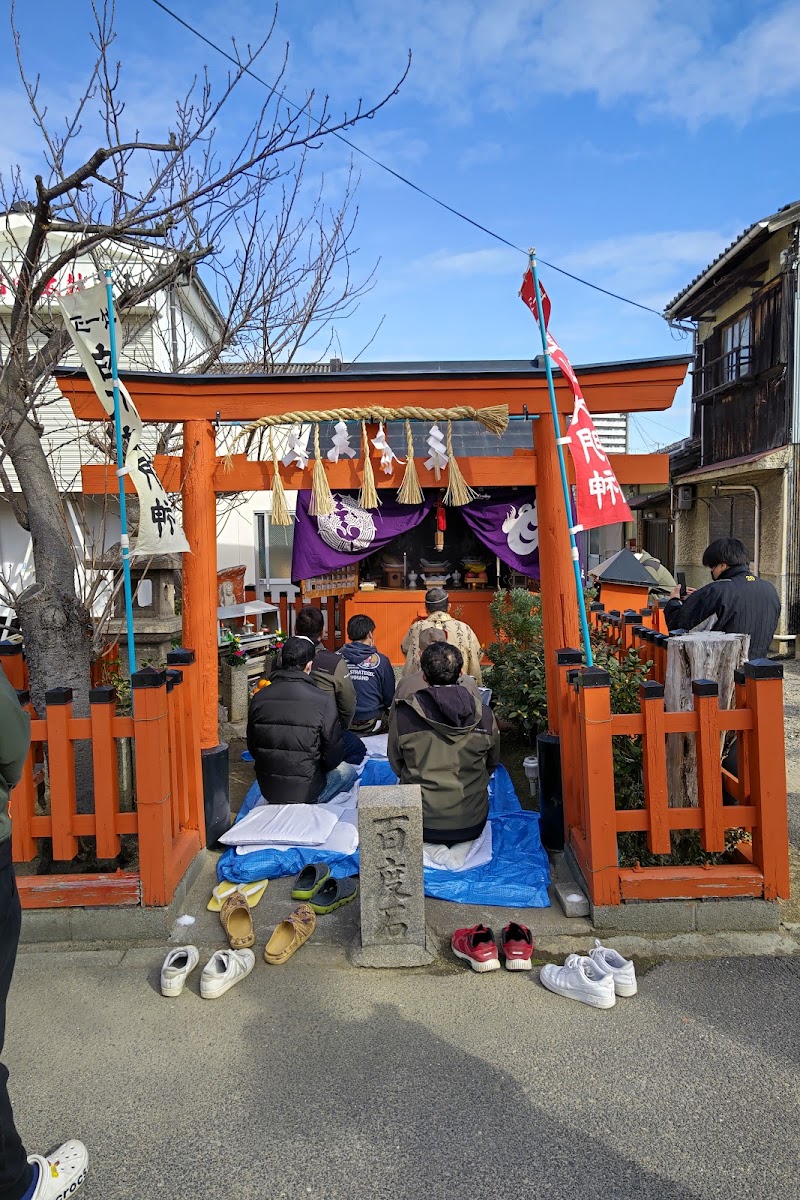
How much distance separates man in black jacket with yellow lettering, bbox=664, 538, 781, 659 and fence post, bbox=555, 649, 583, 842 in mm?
1366

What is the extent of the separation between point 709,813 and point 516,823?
1748mm

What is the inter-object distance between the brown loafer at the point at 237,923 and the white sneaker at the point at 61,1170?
1.34 m

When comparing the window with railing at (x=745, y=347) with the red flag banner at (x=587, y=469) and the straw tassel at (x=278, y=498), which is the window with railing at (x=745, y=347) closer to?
the red flag banner at (x=587, y=469)

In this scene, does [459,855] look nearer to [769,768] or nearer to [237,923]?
[237,923]

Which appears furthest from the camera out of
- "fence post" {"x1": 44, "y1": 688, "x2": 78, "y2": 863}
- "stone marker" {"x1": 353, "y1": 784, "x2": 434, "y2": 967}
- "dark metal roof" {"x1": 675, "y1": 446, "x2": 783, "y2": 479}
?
"dark metal roof" {"x1": 675, "y1": 446, "x2": 783, "y2": 479}

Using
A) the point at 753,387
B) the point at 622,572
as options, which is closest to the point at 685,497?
the point at 753,387

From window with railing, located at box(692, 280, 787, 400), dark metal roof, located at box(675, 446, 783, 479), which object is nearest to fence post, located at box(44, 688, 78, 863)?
→ window with railing, located at box(692, 280, 787, 400)

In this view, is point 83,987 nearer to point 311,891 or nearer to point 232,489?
point 311,891

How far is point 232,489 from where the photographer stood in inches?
217

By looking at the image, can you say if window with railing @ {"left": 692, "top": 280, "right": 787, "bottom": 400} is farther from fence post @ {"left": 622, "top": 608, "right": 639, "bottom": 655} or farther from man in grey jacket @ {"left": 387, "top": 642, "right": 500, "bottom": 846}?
man in grey jacket @ {"left": 387, "top": 642, "right": 500, "bottom": 846}

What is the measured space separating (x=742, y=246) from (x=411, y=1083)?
1539cm

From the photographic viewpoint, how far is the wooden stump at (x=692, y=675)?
13.4 ft

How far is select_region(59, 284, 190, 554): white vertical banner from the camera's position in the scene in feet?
14.6

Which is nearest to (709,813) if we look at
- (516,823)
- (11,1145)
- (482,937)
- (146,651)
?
(482,937)
